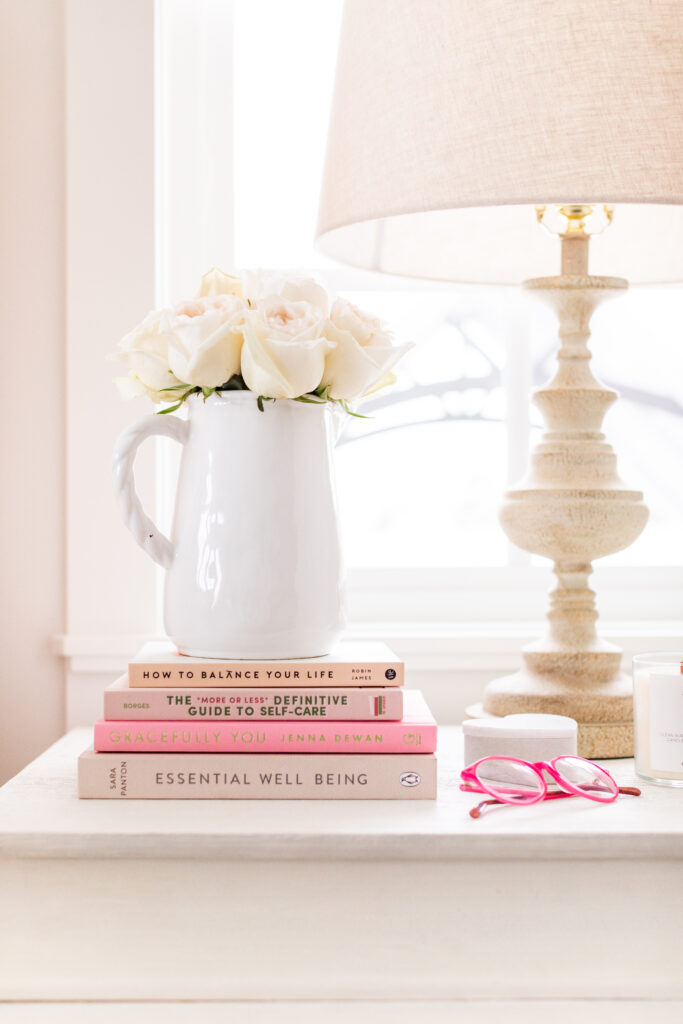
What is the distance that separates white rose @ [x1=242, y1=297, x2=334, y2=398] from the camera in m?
0.85

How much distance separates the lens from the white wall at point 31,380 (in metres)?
1.29

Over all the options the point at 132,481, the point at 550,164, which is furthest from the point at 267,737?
the point at 550,164

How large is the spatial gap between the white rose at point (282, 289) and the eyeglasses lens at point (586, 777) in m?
0.45

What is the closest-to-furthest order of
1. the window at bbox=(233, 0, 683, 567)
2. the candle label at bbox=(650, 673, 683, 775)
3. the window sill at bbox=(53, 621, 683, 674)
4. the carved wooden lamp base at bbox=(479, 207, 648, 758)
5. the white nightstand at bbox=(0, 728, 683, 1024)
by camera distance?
the white nightstand at bbox=(0, 728, 683, 1024) → the candle label at bbox=(650, 673, 683, 775) → the carved wooden lamp base at bbox=(479, 207, 648, 758) → the window sill at bbox=(53, 621, 683, 674) → the window at bbox=(233, 0, 683, 567)

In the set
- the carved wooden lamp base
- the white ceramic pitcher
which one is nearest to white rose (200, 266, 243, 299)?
the white ceramic pitcher

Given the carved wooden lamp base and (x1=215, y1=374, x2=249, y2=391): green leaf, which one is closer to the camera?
(x1=215, y1=374, x2=249, y2=391): green leaf

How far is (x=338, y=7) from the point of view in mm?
1479

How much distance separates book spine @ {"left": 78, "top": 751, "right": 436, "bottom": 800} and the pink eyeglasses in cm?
6

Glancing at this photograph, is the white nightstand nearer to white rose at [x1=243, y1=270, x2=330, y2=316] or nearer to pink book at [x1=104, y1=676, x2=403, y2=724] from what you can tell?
pink book at [x1=104, y1=676, x2=403, y2=724]

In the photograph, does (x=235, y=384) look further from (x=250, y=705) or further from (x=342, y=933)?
(x=342, y=933)

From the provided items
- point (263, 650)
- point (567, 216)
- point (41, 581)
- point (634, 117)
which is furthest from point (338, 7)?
point (263, 650)

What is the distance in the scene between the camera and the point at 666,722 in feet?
2.95

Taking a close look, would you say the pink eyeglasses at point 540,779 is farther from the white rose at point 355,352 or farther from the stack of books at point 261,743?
the white rose at point 355,352

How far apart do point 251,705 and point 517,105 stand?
536 millimetres
